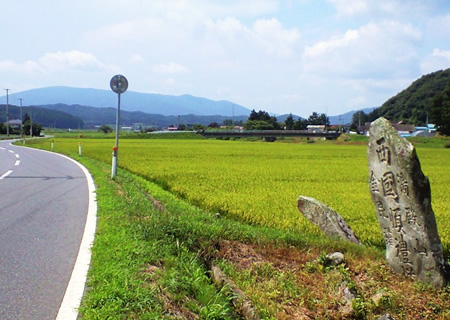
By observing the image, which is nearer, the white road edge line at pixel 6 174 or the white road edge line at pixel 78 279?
the white road edge line at pixel 78 279

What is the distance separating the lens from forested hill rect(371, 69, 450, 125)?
3733 inches

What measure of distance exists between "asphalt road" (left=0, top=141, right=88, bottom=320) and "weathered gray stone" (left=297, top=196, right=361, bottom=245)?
284 cm

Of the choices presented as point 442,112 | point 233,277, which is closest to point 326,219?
point 233,277

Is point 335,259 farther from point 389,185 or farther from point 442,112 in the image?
point 442,112

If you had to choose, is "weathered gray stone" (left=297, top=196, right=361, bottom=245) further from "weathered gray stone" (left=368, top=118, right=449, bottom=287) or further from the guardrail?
the guardrail

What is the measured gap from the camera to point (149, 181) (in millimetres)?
12969

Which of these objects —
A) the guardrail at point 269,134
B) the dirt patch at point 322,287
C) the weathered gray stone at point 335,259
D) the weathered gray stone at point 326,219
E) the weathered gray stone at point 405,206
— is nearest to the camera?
the dirt patch at point 322,287

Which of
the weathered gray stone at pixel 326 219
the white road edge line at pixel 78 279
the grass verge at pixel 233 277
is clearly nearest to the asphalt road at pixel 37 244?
the white road edge line at pixel 78 279

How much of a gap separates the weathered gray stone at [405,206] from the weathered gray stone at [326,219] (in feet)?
3.76

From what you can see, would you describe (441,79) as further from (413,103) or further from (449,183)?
(449,183)

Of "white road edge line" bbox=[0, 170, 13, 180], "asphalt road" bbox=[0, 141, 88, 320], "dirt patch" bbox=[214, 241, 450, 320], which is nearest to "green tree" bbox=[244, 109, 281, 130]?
"white road edge line" bbox=[0, 170, 13, 180]

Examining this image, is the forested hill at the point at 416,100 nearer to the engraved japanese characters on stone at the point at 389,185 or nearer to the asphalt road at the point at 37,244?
the asphalt road at the point at 37,244

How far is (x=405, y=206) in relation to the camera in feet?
13.3

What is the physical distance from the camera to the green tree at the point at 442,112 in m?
57.6
